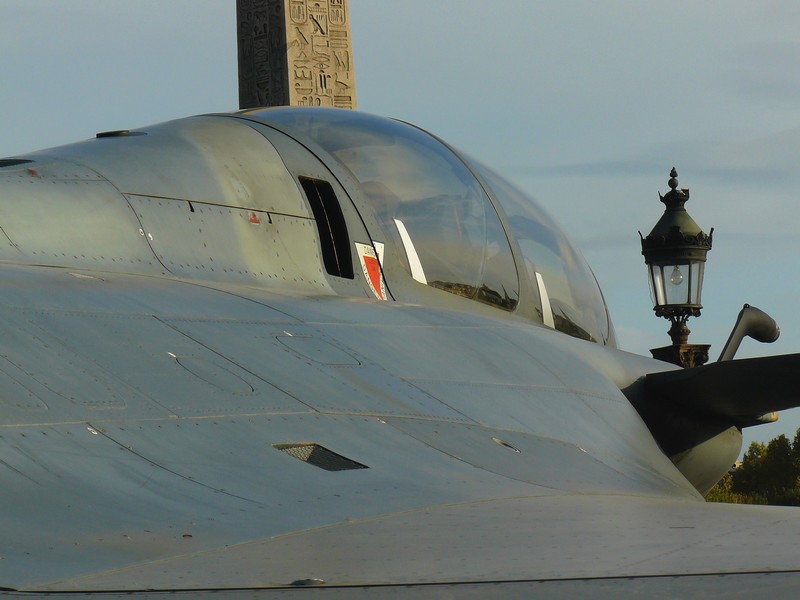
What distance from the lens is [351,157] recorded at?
299 inches

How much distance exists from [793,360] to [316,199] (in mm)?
3006

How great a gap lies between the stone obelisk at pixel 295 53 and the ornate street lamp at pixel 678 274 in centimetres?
2203

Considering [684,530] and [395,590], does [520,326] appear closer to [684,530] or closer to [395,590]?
[684,530]

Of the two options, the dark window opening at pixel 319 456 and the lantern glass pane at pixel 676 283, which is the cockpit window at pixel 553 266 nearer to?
the dark window opening at pixel 319 456

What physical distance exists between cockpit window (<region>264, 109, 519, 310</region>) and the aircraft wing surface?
0.91 metres

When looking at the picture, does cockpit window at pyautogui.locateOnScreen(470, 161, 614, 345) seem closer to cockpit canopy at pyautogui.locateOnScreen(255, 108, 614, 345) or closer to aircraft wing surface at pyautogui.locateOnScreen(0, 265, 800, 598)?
cockpit canopy at pyautogui.locateOnScreen(255, 108, 614, 345)

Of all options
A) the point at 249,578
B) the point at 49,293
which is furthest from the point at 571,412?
the point at 249,578

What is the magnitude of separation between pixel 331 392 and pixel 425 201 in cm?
298

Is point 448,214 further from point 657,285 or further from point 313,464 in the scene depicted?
point 657,285

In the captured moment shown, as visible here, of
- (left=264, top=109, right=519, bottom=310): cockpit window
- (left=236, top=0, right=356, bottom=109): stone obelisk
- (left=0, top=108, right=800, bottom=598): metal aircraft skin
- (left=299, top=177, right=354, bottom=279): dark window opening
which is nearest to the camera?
(left=0, top=108, right=800, bottom=598): metal aircraft skin

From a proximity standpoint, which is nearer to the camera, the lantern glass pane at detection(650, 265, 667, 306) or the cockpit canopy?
the cockpit canopy

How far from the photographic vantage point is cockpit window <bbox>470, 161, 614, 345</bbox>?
8.30 metres

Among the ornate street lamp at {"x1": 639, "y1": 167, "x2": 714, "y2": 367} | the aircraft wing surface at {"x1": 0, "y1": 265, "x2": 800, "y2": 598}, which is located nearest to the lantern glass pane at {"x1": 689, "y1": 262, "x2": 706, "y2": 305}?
the ornate street lamp at {"x1": 639, "y1": 167, "x2": 714, "y2": 367}

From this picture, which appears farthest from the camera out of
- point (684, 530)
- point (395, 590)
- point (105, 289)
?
point (105, 289)
